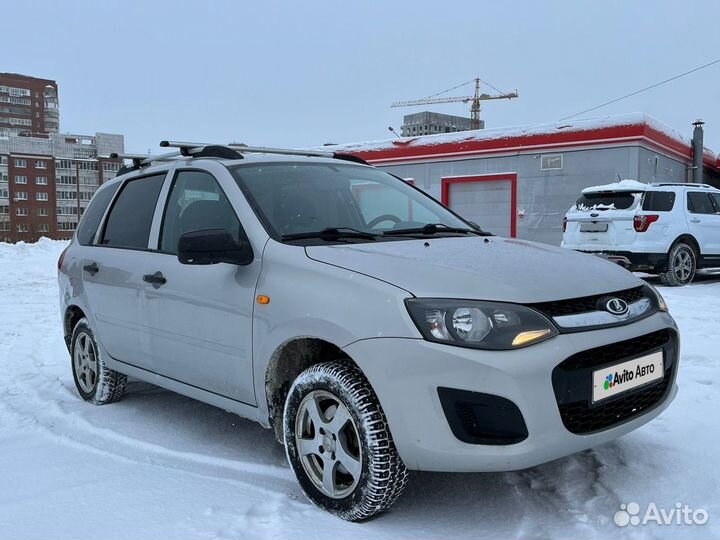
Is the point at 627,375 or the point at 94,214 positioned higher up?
the point at 94,214

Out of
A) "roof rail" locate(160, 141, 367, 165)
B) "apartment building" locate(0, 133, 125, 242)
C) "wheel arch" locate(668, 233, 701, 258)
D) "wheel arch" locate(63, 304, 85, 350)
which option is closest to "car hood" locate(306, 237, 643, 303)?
"roof rail" locate(160, 141, 367, 165)

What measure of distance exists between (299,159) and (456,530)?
235 centimetres

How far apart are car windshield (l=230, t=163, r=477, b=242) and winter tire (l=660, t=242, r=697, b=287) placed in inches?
310

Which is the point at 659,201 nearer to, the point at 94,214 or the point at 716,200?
the point at 716,200

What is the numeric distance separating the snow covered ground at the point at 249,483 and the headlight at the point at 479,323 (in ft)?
2.71

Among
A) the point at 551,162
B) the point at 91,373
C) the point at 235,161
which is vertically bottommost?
the point at 91,373

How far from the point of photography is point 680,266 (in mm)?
11000

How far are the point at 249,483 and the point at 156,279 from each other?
1.30 m

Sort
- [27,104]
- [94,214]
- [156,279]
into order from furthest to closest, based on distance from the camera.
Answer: [27,104] → [94,214] → [156,279]

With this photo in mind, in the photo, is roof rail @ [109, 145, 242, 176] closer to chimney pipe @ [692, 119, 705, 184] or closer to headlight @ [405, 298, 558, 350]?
headlight @ [405, 298, 558, 350]

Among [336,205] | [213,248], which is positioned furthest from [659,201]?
[213,248]

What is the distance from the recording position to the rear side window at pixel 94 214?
4844mm

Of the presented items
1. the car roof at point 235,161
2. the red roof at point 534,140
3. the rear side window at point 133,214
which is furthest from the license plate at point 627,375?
the red roof at point 534,140

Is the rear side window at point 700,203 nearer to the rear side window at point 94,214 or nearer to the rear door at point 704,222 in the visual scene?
the rear door at point 704,222
